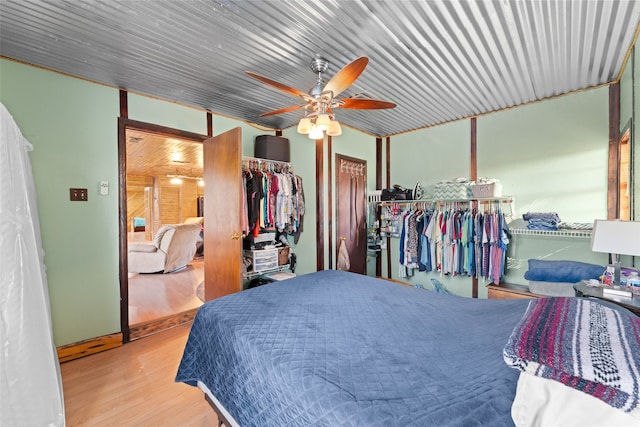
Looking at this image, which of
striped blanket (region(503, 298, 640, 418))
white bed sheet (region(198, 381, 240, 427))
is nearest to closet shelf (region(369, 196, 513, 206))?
striped blanket (region(503, 298, 640, 418))

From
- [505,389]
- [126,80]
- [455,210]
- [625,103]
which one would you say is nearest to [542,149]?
[625,103]

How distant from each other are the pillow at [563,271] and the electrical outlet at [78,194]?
Answer: 169 inches

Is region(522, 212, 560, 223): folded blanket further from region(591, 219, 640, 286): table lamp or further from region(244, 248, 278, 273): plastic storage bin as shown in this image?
region(244, 248, 278, 273): plastic storage bin

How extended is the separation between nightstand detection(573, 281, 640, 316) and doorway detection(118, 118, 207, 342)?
363 centimetres

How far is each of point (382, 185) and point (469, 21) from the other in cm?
298

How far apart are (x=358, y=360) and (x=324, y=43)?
1998 millimetres

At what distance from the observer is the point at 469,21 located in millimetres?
1783

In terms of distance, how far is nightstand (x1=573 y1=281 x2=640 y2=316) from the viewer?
5.24 feet

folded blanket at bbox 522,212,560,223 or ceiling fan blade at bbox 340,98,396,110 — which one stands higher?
ceiling fan blade at bbox 340,98,396,110

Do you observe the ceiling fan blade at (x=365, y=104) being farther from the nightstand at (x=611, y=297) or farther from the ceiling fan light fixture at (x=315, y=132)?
the nightstand at (x=611, y=297)

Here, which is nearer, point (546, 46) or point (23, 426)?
point (23, 426)

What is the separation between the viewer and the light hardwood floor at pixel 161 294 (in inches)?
126

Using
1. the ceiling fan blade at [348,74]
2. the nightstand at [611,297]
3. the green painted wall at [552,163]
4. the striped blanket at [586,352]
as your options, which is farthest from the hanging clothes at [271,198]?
the nightstand at [611,297]

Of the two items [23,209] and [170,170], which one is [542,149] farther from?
[170,170]
